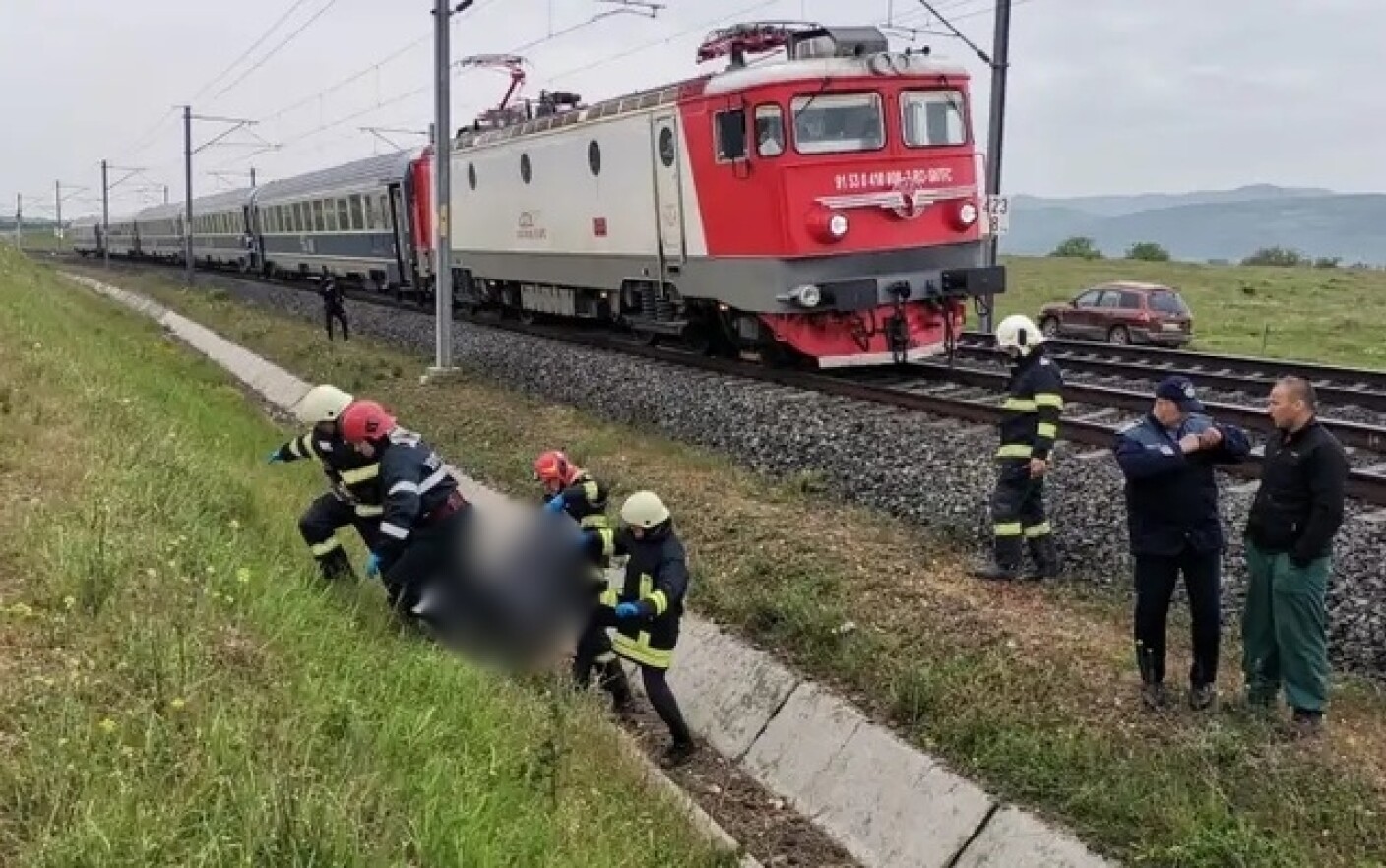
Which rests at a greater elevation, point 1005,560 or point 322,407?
point 322,407

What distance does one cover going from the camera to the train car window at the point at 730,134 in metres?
14.3

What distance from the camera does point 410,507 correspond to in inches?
287

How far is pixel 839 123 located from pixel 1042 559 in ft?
24.7

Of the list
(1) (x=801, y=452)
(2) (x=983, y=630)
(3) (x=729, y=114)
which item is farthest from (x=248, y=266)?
(2) (x=983, y=630)

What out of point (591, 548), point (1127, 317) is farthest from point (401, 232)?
point (591, 548)

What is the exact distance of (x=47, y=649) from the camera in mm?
4781

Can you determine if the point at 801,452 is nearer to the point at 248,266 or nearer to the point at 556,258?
the point at 556,258

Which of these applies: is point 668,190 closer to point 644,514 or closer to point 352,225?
point 644,514

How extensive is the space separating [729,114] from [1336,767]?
34.7 ft

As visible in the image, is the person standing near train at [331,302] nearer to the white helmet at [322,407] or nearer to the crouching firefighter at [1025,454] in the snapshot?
the white helmet at [322,407]

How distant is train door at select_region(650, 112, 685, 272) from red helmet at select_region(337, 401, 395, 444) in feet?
28.7

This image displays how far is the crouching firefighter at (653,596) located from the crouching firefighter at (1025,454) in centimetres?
224

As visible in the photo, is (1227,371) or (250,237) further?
(250,237)

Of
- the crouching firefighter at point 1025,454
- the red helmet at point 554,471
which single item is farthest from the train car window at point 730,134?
the red helmet at point 554,471
